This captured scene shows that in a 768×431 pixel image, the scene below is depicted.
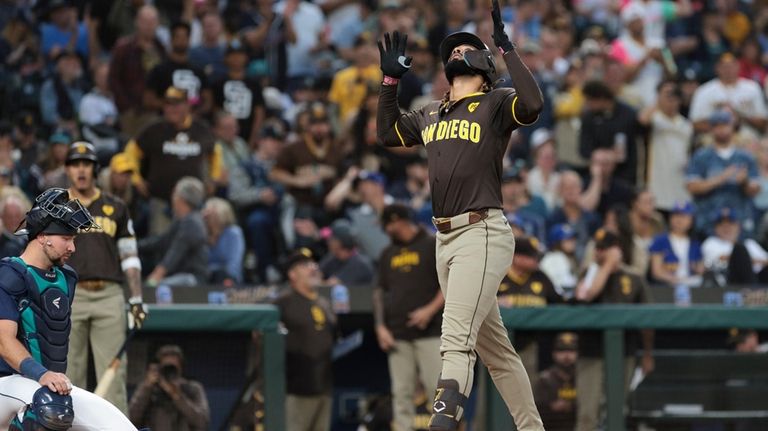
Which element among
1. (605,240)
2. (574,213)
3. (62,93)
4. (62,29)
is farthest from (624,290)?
(62,29)

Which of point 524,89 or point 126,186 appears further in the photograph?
point 126,186

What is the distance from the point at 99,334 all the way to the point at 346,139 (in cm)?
552

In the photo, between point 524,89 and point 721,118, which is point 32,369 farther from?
point 721,118

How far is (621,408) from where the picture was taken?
10.6m

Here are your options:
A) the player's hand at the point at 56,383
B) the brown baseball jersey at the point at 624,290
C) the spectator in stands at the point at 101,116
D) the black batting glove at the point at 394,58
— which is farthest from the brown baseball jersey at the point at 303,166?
the player's hand at the point at 56,383

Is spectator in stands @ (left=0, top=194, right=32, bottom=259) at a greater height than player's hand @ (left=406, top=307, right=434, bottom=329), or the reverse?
spectator in stands @ (left=0, top=194, right=32, bottom=259)

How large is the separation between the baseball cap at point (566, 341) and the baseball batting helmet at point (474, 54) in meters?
3.61

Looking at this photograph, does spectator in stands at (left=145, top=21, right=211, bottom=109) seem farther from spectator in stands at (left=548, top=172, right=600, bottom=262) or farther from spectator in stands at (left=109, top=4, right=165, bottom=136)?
spectator in stands at (left=548, top=172, right=600, bottom=262)

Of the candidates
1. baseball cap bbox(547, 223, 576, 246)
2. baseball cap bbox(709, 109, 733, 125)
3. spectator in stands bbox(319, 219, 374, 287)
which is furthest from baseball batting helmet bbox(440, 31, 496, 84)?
baseball cap bbox(709, 109, 733, 125)

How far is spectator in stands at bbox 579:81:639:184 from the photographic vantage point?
14906 mm

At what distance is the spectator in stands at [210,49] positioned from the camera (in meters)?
15.4

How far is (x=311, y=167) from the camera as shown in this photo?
13.8m

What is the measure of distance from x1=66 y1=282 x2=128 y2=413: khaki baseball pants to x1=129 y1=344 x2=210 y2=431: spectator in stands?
12.5 inches

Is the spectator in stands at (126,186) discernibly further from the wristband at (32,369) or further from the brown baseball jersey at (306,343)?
the wristband at (32,369)
